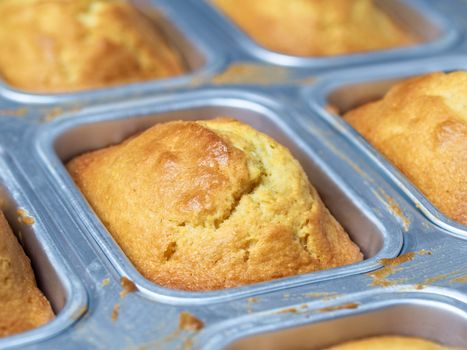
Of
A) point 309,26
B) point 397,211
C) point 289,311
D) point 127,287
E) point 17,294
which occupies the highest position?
point 309,26

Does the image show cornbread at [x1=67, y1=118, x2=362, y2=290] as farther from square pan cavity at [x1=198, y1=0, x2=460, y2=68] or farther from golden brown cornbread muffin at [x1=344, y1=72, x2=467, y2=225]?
square pan cavity at [x1=198, y1=0, x2=460, y2=68]

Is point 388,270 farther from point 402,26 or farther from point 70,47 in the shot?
point 402,26

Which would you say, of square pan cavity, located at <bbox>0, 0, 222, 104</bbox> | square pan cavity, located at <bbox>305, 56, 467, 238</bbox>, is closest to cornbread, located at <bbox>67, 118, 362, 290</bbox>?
square pan cavity, located at <bbox>305, 56, 467, 238</bbox>

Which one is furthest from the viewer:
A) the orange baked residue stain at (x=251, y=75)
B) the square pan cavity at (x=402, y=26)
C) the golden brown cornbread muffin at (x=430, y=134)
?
the square pan cavity at (x=402, y=26)

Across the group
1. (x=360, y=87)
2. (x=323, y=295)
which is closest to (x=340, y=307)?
(x=323, y=295)

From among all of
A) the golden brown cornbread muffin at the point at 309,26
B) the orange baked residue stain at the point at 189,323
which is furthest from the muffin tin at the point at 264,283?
the golden brown cornbread muffin at the point at 309,26

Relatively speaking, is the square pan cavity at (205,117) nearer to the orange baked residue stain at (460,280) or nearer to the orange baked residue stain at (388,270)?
the orange baked residue stain at (388,270)
